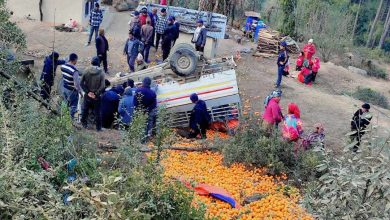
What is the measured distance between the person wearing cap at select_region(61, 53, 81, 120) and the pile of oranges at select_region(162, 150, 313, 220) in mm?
2412

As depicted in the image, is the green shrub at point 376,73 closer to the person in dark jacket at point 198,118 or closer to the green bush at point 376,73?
the green bush at point 376,73

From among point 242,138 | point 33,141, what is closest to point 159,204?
point 33,141

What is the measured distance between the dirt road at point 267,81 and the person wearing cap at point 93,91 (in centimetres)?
361

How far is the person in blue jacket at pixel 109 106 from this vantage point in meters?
9.77

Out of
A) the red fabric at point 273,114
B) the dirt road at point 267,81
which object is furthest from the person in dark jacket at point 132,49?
the red fabric at point 273,114

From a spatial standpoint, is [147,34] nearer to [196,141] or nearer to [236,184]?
[196,141]

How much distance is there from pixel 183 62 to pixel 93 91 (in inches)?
93.1

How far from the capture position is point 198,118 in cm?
998

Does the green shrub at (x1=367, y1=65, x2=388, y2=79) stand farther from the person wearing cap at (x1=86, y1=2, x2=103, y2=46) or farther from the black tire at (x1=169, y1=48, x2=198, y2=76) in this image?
the black tire at (x1=169, y1=48, x2=198, y2=76)

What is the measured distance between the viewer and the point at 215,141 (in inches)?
375

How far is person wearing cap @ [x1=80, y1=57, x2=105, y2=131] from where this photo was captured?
30.1ft

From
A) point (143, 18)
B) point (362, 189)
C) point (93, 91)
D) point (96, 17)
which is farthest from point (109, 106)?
point (362, 189)

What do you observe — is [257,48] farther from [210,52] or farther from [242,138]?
[242,138]


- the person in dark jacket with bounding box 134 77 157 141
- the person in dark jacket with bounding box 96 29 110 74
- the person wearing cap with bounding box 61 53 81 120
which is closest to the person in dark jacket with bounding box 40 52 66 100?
the person wearing cap with bounding box 61 53 81 120
